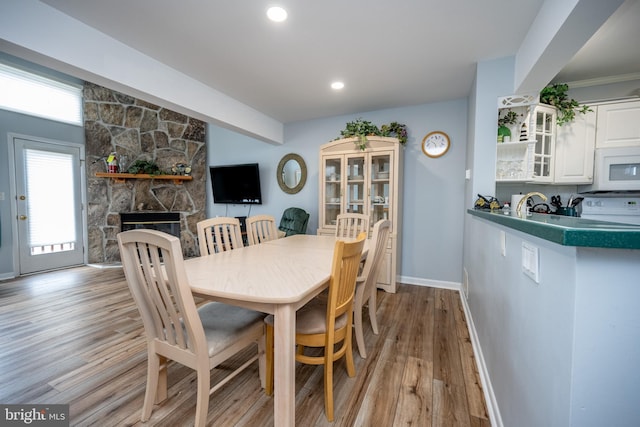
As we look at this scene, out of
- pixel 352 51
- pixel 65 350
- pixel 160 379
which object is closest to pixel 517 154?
pixel 352 51

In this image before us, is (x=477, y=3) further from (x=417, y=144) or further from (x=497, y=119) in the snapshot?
(x=417, y=144)

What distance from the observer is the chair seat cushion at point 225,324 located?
4.13 feet

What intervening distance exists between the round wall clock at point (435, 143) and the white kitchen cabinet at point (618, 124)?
1324 mm

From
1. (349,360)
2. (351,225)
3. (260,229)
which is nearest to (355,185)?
(351,225)

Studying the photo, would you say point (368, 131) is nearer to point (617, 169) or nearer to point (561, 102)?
point (561, 102)

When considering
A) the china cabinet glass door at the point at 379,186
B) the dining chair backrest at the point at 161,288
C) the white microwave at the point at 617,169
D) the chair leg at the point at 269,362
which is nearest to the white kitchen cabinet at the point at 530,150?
the white microwave at the point at 617,169

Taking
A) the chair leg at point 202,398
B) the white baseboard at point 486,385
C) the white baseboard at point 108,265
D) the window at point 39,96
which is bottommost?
the white baseboard at point 108,265

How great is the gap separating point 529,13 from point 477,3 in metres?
0.40

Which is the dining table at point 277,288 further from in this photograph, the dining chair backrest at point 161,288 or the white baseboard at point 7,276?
the white baseboard at point 7,276

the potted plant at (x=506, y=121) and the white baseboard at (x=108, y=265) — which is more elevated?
the potted plant at (x=506, y=121)

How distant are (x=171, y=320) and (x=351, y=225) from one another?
1.98m

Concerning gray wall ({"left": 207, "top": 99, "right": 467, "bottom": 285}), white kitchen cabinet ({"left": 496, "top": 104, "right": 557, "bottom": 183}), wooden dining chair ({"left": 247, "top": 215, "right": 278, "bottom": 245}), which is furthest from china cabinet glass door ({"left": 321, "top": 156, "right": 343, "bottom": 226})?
white kitchen cabinet ({"left": 496, "top": 104, "right": 557, "bottom": 183})

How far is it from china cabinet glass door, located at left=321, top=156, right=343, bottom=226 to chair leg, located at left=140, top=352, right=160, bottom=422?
2.58 m

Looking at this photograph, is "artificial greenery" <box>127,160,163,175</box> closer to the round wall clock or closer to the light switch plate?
the round wall clock
